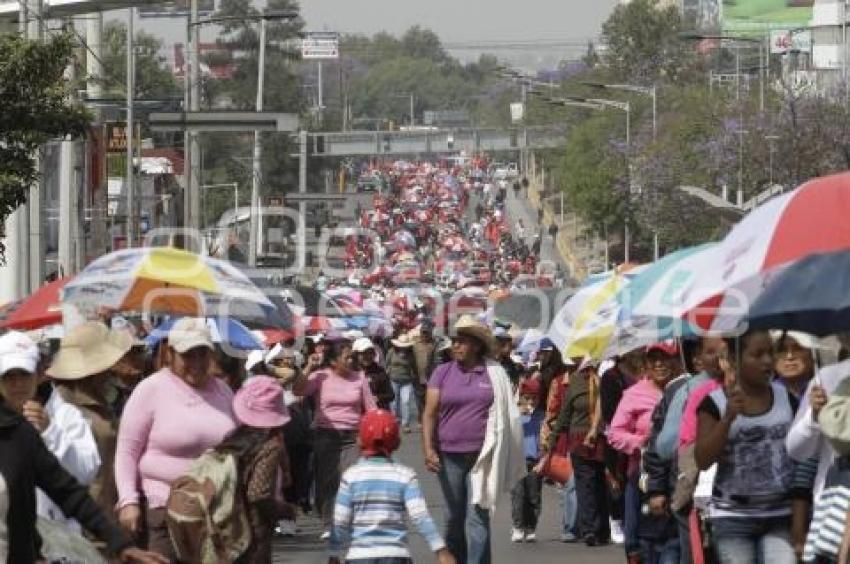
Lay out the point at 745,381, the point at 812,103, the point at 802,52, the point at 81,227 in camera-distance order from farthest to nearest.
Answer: the point at 802,52
the point at 812,103
the point at 81,227
the point at 745,381

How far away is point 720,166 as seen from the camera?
7050 cm

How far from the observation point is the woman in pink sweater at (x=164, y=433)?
12.5 m

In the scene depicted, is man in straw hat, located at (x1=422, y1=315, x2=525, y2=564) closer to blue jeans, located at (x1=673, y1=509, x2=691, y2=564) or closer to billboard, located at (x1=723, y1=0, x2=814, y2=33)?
blue jeans, located at (x1=673, y1=509, x2=691, y2=564)

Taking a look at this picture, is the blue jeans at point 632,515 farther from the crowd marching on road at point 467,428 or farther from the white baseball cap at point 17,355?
the white baseball cap at point 17,355

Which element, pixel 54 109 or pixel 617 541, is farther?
pixel 54 109

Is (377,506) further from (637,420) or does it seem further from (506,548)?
(506,548)

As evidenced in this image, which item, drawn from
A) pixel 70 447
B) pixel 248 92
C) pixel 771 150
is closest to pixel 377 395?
pixel 70 447

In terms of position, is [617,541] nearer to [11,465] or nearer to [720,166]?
[11,465]

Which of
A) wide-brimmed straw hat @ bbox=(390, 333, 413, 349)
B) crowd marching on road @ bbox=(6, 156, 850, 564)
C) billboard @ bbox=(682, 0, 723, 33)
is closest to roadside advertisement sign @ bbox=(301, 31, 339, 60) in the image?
billboard @ bbox=(682, 0, 723, 33)

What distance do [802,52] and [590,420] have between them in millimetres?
97883

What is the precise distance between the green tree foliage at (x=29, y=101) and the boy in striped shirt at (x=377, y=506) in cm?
1376

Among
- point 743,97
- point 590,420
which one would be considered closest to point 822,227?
point 590,420

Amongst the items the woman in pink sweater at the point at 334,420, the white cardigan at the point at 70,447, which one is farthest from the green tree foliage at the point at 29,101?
the white cardigan at the point at 70,447

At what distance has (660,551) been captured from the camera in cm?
1617
